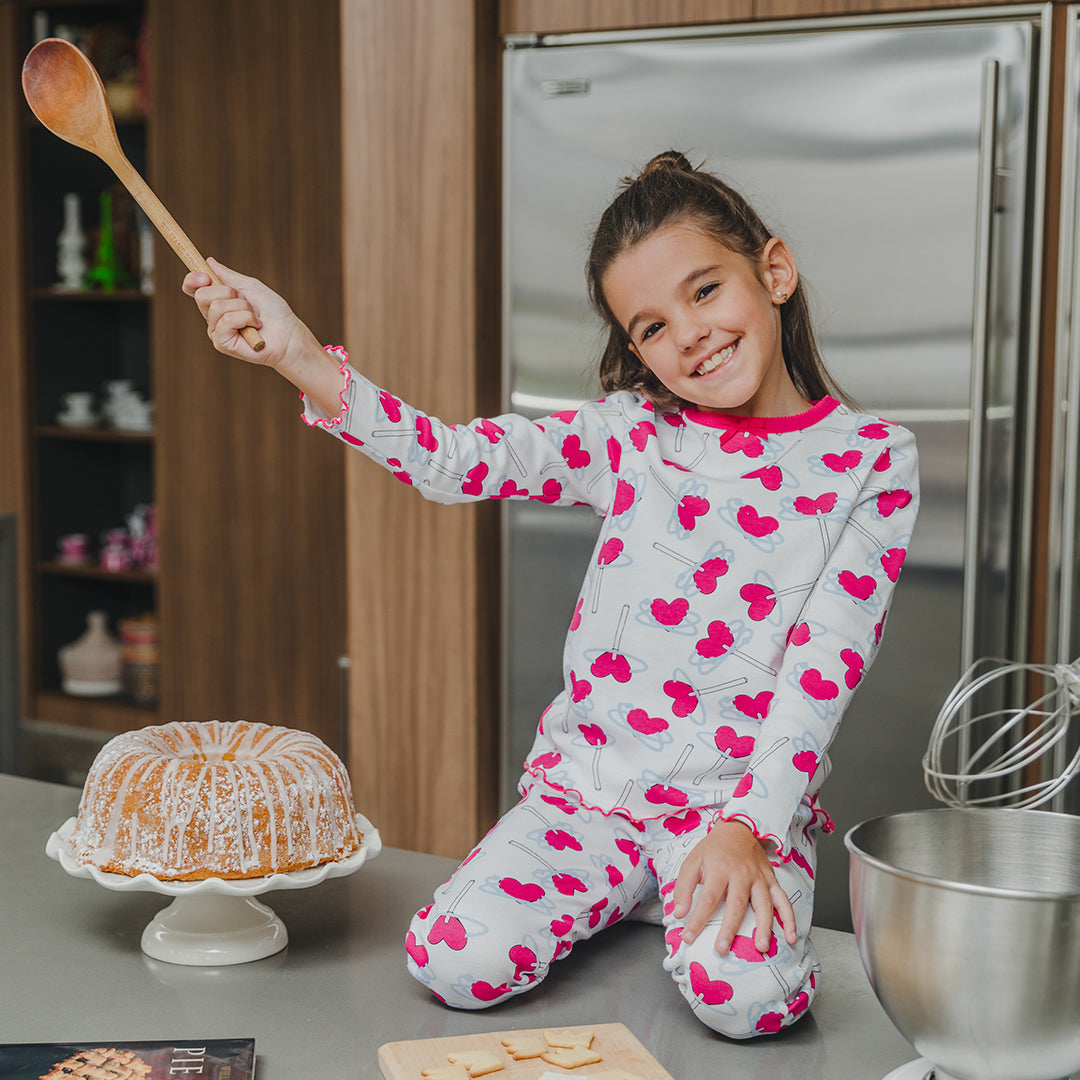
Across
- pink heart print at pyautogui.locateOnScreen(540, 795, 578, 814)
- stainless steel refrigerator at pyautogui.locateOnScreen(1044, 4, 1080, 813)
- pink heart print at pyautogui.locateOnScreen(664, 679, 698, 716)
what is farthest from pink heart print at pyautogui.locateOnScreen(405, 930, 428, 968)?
stainless steel refrigerator at pyautogui.locateOnScreen(1044, 4, 1080, 813)

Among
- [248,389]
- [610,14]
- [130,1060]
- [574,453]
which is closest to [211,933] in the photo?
[130,1060]

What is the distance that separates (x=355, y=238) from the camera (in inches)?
76.0

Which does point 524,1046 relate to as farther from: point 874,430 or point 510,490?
point 874,430

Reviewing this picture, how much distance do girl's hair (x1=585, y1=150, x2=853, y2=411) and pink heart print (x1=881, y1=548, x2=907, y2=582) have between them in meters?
0.20

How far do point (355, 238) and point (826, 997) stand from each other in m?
1.26

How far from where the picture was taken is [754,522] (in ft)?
4.15

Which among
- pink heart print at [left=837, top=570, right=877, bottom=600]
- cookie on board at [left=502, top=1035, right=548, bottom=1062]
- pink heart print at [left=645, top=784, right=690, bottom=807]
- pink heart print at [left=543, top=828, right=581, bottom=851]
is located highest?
pink heart print at [left=837, top=570, right=877, bottom=600]

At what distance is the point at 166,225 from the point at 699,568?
568 mm

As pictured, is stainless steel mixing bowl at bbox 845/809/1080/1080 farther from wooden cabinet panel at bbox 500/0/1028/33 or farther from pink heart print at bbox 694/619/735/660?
wooden cabinet panel at bbox 500/0/1028/33

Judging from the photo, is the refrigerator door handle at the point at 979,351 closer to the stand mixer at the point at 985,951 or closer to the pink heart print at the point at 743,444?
the pink heart print at the point at 743,444

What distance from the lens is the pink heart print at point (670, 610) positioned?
4.15 feet

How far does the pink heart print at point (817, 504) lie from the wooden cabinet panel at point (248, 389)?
1895mm

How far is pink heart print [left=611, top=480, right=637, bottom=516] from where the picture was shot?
4.34 ft

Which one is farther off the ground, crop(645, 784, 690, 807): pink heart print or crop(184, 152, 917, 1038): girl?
crop(184, 152, 917, 1038): girl
